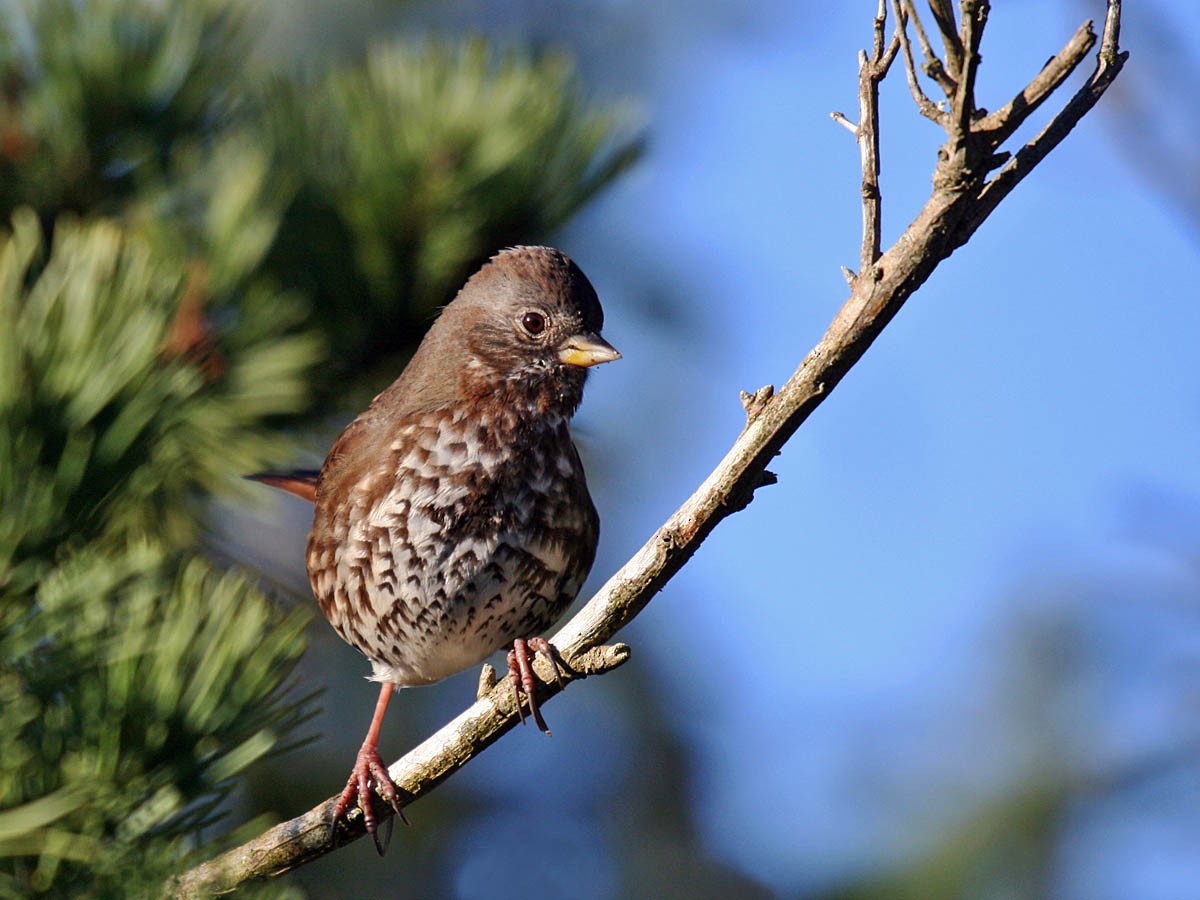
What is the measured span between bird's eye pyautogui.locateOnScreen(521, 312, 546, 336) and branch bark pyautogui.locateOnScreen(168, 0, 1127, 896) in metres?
1.31

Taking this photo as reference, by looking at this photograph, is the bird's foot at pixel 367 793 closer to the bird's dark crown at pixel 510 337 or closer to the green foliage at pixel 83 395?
the green foliage at pixel 83 395

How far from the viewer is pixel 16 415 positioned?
5.55ft

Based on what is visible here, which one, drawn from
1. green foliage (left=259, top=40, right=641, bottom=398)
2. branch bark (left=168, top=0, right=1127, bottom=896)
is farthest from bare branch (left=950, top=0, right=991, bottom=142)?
green foliage (left=259, top=40, right=641, bottom=398)

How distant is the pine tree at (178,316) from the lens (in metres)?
1.65

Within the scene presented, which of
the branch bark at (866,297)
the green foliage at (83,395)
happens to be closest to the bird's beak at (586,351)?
the branch bark at (866,297)

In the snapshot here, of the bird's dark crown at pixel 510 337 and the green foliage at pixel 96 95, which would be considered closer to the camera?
the green foliage at pixel 96 95

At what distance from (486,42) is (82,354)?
1579 mm

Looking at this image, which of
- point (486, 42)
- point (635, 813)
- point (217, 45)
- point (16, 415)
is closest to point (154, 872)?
point (16, 415)

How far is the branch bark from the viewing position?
5.47ft

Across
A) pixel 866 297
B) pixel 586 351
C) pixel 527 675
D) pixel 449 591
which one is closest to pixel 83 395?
pixel 527 675

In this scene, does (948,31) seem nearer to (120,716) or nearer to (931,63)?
(931,63)

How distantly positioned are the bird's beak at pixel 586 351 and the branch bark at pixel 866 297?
122cm

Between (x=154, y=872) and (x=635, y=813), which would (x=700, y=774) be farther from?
(x=154, y=872)

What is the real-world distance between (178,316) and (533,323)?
3.67 ft
